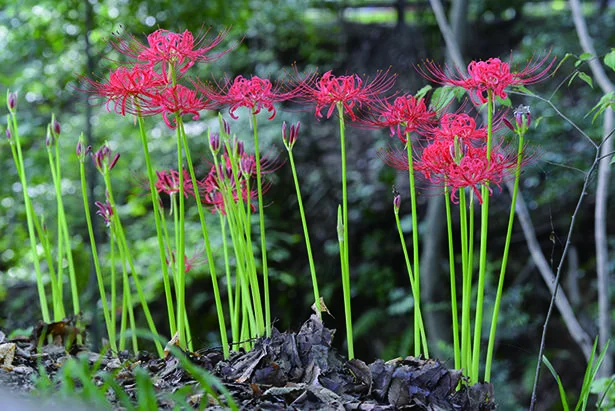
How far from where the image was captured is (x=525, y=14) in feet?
19.4

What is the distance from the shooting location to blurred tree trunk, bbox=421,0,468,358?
4.41 metres

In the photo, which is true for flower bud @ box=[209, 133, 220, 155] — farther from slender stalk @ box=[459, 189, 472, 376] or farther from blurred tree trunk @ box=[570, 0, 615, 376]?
blurred tree trunk @ box=[570, 0, 615, 376]

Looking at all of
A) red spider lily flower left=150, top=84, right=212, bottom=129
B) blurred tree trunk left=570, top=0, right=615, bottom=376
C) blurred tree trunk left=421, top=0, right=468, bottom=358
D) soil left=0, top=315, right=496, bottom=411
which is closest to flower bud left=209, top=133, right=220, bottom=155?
red spider lily flower left=150, top=84, right=212, bottom=129

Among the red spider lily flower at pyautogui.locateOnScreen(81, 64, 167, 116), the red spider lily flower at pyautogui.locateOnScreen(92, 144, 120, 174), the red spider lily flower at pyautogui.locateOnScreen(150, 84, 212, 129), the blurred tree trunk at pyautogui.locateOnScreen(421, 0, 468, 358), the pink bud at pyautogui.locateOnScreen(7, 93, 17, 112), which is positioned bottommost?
the blurred tree trunk at pyautogui.locateOnScreen(421, 0, 468, 358)

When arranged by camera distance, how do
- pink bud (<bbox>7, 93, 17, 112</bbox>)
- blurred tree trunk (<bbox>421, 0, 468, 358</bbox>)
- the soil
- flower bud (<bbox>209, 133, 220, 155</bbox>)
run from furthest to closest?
blurred tree trunk (<bbox>421, 0, 468, 358</bbox>) < pink bud (<bbox>7, 93, 17, 112</bbox>) < flower bud (<bbox>209, 133, 220, 155</bbox>) < the soil

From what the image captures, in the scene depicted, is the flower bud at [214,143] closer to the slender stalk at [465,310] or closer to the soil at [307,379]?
the soil at [307,379]

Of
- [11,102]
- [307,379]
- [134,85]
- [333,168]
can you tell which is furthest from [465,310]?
[333,168]

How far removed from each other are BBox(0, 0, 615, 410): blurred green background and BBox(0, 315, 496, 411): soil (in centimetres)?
255

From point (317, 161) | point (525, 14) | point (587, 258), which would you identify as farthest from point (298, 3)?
point (587, 258)

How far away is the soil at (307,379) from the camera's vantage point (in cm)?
138

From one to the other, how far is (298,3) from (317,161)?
132 centimetres

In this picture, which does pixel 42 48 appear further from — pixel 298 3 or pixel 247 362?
pixel 247 362

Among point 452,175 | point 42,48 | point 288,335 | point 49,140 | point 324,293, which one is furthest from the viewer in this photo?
point 324,293

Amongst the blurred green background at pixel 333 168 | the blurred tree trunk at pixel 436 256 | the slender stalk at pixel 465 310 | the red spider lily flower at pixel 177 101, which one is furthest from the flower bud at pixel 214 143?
the blurred tree trunk at pixel 436 256
